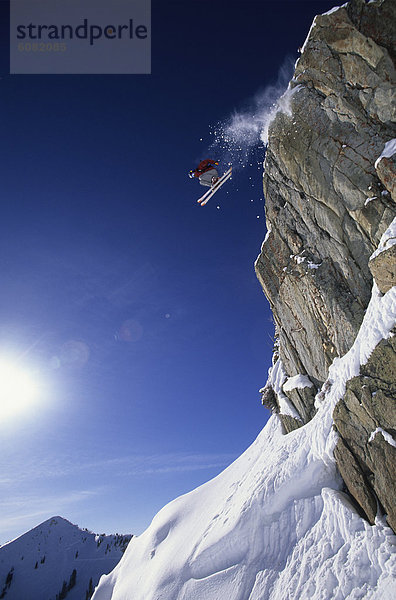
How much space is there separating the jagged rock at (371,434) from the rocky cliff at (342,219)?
39mm

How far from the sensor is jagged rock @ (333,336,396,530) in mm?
10867

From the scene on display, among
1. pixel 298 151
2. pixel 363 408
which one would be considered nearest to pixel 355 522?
pixel 363 408

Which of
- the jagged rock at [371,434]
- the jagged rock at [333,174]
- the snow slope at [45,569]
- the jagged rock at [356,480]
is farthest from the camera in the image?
the snow slope at [45,569]

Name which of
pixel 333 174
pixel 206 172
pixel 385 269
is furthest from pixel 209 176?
pixel 385 269

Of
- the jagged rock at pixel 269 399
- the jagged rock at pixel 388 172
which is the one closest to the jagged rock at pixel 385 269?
the jagged rock at pixel 388 172

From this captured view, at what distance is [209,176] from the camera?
23.1 meters

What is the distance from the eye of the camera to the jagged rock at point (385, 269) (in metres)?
11.9

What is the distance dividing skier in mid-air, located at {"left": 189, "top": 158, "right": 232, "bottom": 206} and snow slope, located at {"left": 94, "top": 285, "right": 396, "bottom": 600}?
1446cm

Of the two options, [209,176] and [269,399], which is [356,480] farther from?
[209,176]

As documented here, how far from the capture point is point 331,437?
43.9 ft

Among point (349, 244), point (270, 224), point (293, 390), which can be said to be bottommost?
point (293, 390)

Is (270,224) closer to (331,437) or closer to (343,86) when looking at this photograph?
(343,86)

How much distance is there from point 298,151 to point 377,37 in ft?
19.5

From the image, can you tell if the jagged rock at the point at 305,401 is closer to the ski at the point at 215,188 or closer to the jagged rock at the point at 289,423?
the jagged rock at the point at 289,423
